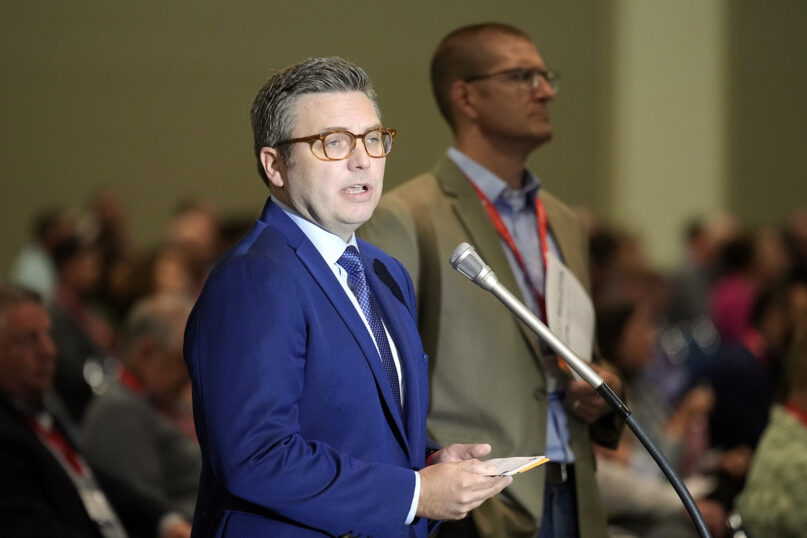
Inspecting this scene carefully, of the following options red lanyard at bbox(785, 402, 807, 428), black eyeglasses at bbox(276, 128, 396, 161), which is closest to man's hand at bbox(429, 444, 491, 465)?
black eyeglasses at bbox(276, 128, 396, 161)

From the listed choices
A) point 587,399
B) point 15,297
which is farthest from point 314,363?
point 15,297

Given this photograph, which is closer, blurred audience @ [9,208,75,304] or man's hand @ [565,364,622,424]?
man's hand @ [565,364,622,424]

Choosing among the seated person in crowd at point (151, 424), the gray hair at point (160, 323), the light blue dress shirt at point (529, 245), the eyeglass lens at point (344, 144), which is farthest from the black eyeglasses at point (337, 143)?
the gray hair at point (160, 323)

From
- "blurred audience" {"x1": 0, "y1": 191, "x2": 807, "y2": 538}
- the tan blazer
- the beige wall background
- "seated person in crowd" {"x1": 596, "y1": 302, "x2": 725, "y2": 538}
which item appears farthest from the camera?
the beige wall background

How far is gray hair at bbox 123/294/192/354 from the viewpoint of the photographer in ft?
13.1

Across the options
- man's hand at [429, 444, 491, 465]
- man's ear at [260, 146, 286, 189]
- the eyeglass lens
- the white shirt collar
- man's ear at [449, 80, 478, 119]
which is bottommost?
man's hand at [429, 444, 491, 465]

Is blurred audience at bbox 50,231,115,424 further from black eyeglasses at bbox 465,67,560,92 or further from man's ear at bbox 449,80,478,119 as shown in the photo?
black eyeglasses at bbox 465,67,560,92

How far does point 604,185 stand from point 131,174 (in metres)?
3.81

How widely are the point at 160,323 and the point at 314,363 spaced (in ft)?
8.40

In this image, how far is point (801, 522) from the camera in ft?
9.02

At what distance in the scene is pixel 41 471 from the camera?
2.80 meters

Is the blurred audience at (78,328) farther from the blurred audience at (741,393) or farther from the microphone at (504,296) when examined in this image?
the microphone at (504,296)

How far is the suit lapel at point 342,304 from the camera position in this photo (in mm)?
1649

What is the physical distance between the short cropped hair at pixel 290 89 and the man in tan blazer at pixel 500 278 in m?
0.72
